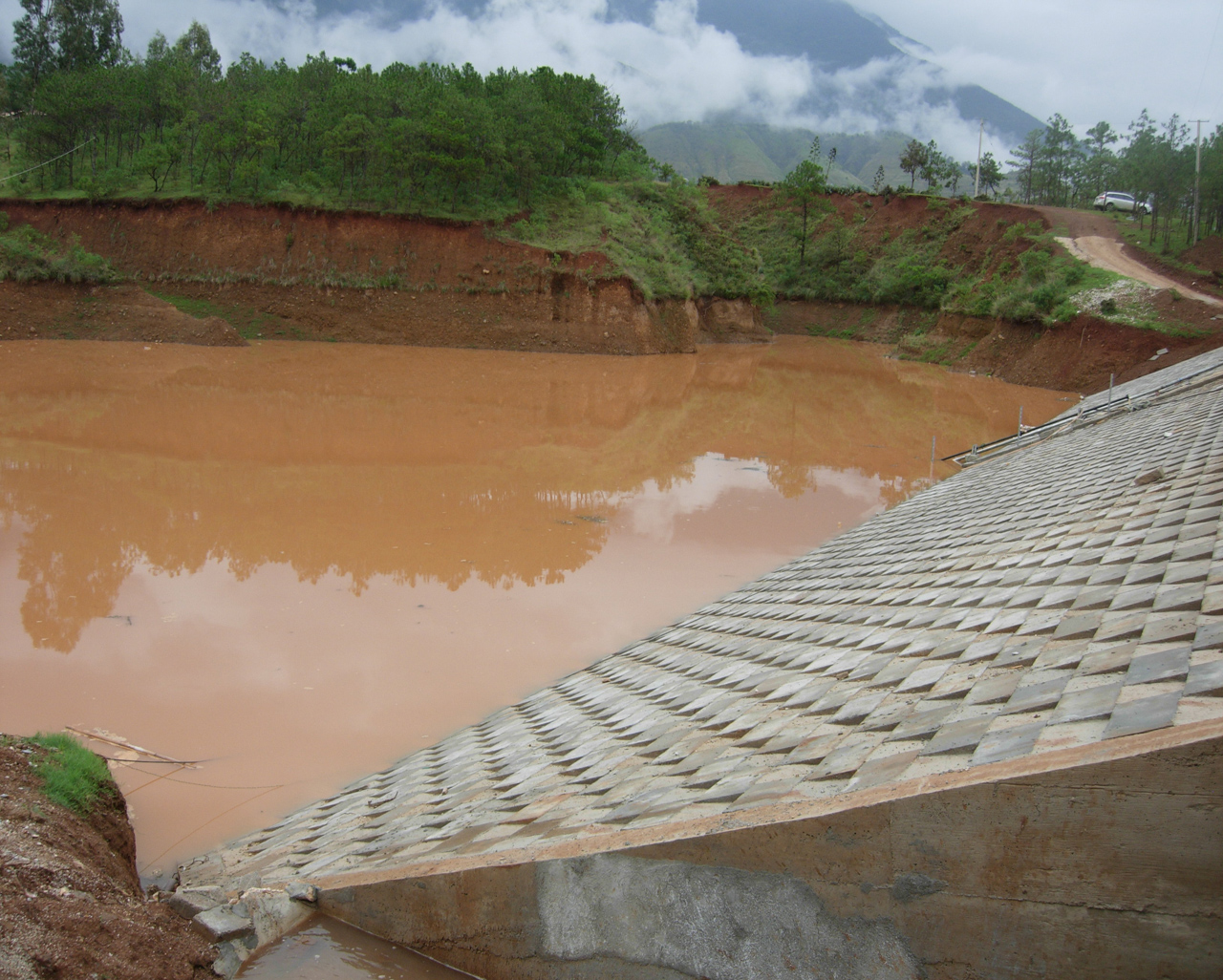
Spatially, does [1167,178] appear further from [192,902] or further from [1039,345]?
[192,902]

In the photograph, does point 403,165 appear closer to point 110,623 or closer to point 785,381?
point 785,381

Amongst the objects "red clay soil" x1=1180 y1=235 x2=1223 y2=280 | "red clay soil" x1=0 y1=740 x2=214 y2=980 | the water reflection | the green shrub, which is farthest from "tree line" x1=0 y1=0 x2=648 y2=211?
"red clay soil" x1=0 y1=740 x2=214 y2=980

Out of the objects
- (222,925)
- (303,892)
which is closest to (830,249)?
(303,892)

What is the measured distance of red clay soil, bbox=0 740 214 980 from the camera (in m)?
3.23

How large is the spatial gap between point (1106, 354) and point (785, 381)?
35.5ft

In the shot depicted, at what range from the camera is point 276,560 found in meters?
12.0

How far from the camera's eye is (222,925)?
4.05 meters

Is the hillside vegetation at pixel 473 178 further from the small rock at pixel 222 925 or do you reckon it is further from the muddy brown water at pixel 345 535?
the small rock at pixel 222 925

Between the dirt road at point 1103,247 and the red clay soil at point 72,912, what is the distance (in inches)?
1367

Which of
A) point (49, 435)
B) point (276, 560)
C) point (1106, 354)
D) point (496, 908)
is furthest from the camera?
point (1106, 354)

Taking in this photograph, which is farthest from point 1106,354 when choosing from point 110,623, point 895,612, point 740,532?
point 110,623

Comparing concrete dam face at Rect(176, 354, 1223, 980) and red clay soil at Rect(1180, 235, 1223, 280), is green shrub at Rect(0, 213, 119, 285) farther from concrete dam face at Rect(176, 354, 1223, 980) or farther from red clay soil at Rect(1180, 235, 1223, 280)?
red clay soil at Rect(1180, 235, 1223, 280)

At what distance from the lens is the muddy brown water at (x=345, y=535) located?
26.1 feet

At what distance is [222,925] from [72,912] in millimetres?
692
